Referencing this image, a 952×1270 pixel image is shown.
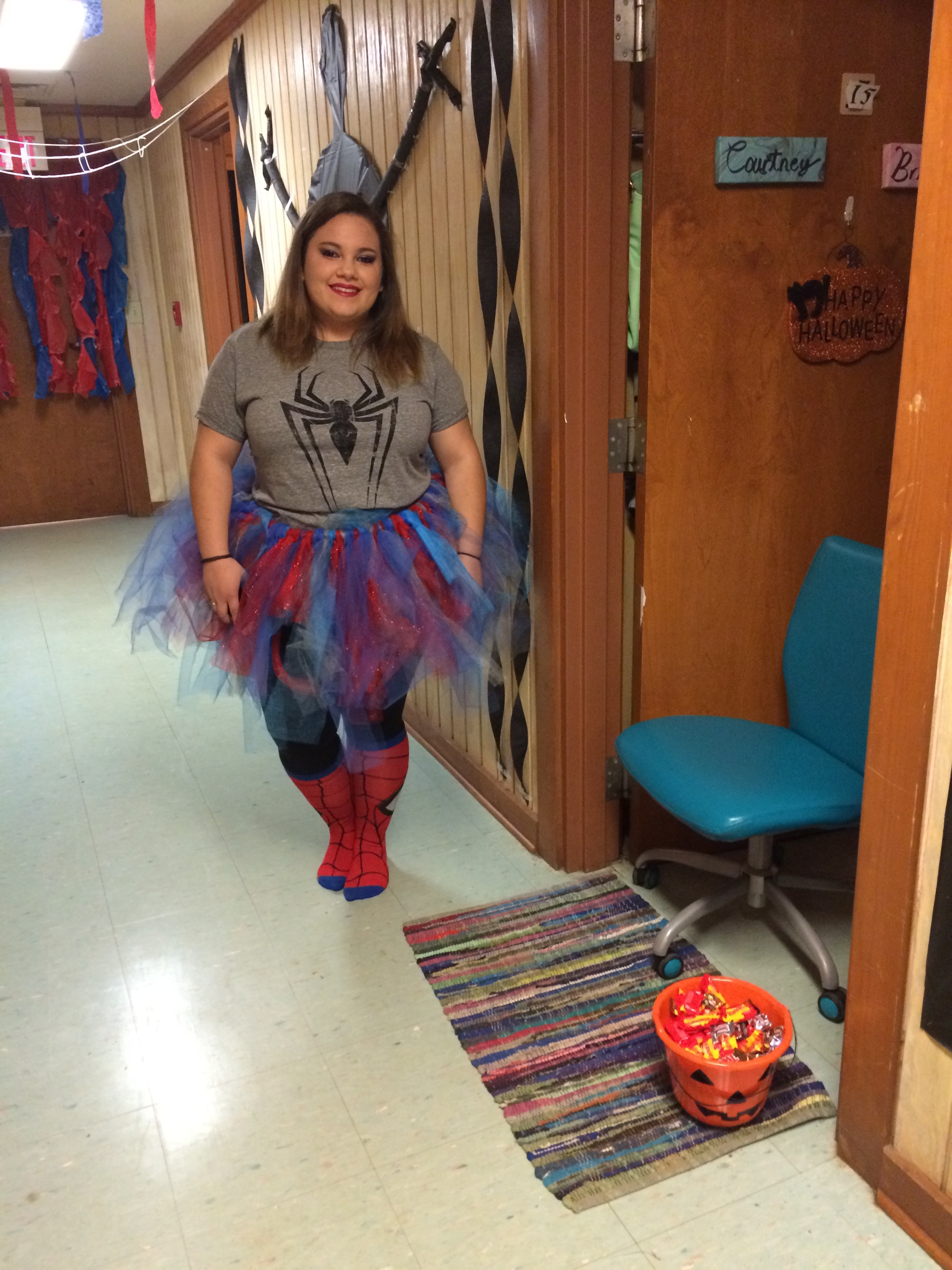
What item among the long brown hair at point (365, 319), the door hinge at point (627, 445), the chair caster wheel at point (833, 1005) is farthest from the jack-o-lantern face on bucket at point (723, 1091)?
the long brown hair at point (365, 319)

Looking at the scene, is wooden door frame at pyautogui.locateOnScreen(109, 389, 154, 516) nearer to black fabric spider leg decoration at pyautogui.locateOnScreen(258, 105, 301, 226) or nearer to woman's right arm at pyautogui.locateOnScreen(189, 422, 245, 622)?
black fabric spider leg decoration at pyautogui.locateOnScreen(258, 105, 301, 226)

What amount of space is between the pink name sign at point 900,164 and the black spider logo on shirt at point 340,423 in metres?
1.15

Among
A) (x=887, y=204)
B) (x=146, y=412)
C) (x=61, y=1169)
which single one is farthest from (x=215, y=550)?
(x=146, y=412)

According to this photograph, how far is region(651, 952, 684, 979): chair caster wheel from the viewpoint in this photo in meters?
2.09

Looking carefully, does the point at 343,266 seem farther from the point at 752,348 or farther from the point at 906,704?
the point at 906,704

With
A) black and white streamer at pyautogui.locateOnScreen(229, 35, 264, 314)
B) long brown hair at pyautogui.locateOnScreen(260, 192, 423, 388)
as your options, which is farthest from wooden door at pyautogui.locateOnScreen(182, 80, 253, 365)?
long brown hair at pyautogui.locateOnScreen(260, 192, 423, 388)

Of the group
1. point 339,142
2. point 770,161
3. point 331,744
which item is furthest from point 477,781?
point 339,142

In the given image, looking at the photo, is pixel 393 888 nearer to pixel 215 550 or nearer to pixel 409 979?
pixel 409 979

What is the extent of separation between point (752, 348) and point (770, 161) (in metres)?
0.36

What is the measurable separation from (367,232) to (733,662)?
1244 millimetres

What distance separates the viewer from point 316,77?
3.27m

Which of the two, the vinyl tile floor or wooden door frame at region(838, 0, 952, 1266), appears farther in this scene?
the vinyl tile floor

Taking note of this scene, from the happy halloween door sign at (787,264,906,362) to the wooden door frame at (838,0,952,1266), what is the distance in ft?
2.77

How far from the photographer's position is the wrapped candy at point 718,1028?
168 cm
